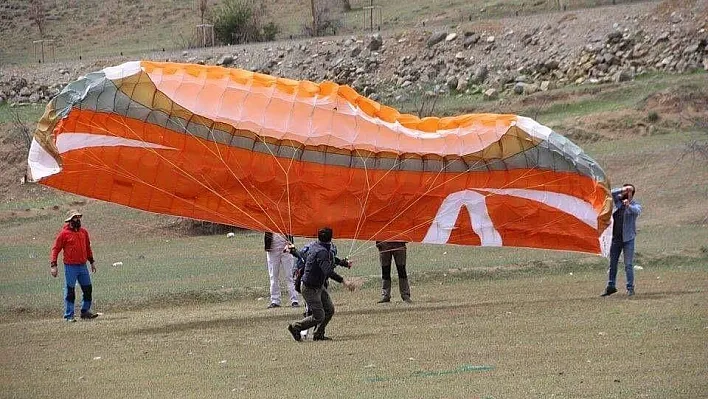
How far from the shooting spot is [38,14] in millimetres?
81125

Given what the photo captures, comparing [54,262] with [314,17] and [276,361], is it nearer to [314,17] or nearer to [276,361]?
[276,361]

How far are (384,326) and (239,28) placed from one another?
50821 millimetres

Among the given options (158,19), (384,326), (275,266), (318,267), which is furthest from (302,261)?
(158,19)

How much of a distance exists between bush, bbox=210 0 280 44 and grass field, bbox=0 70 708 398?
1241 inches

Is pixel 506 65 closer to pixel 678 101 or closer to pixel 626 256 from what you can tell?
pixel 678 101

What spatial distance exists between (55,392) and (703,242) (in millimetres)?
19669

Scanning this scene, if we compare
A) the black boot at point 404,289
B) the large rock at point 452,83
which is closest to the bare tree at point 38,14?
the large rock at point 452,83

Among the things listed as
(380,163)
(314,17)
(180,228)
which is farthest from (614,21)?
(380,163)

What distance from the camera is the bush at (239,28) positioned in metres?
69.4

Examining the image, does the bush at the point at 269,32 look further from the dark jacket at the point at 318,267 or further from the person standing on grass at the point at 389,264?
the dark jacket at the point at 318,267

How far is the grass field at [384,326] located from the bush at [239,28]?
103 feet

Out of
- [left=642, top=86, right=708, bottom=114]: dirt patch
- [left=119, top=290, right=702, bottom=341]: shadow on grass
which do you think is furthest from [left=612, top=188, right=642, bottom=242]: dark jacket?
[left=642, top=86, right=708, bottom=114]: dirt patch

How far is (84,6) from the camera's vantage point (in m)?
85.9

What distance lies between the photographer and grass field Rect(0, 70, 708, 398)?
49.5ft
